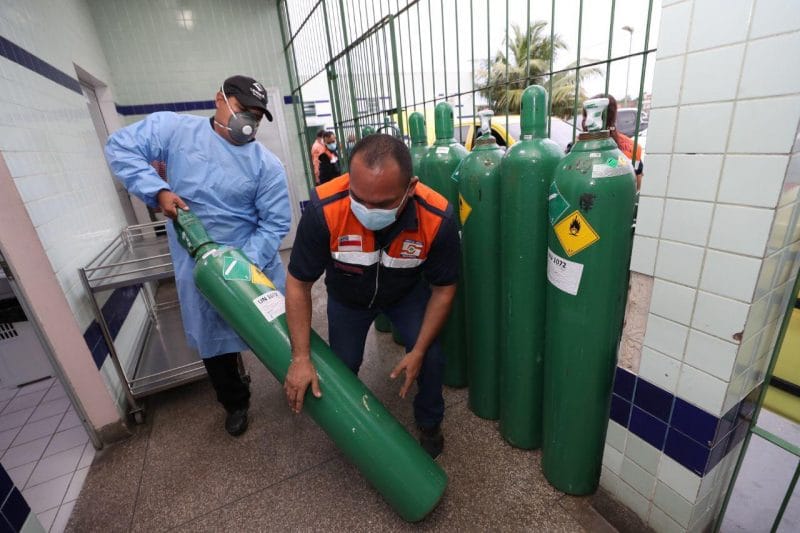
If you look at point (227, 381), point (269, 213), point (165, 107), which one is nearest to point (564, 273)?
point (269, 213)

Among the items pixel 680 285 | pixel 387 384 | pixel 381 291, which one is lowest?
pixel 387 384

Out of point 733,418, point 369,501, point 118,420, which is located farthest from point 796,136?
point 118,420

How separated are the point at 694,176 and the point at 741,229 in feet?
0.54

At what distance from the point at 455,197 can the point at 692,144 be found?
979 mm


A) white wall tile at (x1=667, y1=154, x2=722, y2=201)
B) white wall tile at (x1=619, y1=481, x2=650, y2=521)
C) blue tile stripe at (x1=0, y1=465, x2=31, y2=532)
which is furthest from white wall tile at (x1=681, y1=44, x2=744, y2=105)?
blue tile stripe at (x1=0, y1=465, x2=31, y2=532)

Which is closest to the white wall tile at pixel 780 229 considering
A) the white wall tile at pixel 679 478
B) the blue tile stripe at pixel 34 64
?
the white wall tile at pixel 679 478

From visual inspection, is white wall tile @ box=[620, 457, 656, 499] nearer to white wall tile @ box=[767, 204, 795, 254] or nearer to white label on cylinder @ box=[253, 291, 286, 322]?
white wall tile @ box=[767, 204, 795, 254]

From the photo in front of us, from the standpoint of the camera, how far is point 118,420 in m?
2.00

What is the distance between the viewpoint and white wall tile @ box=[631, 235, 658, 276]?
111 centimetres

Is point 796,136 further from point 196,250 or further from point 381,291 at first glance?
point 196,250

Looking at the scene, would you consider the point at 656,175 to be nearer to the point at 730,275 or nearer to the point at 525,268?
the point at 730,275

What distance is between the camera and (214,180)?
1710 millimetres

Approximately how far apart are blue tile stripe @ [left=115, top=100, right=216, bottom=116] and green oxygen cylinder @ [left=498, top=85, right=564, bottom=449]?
437cm

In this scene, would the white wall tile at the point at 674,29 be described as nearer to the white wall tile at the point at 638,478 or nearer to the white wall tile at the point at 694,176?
the white wall tile at the point at 694,176
